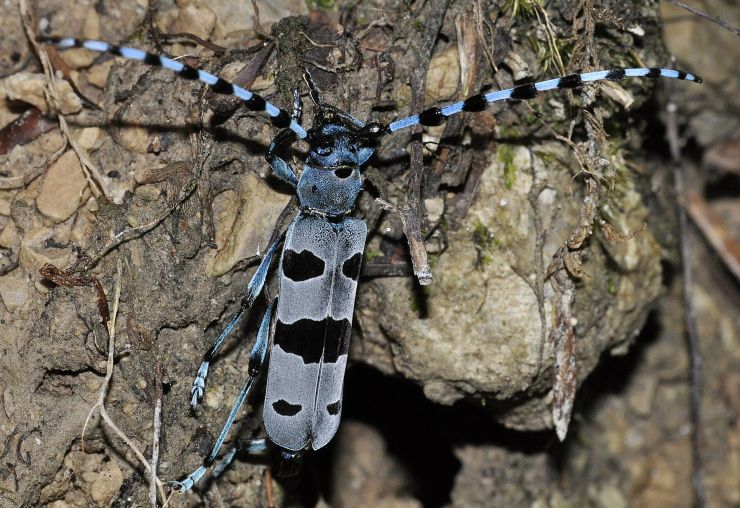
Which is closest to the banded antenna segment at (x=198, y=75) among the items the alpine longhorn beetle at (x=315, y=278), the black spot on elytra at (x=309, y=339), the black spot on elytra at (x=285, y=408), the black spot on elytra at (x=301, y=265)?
the alpine longhorn beetle at (x=315, y=278)

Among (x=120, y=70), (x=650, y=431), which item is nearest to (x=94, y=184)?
(x=120, y=70)

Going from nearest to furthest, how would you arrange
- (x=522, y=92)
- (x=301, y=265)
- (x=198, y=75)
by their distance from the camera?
(x=198, y=75)
(x=522, y=92)
(x=301, y=265)

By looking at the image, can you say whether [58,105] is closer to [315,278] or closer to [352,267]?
[315,278]

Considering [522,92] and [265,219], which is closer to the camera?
[522,92]

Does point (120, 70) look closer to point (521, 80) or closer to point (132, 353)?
point (132, 353)

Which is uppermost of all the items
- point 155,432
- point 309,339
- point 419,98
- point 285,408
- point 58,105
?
point 419,98

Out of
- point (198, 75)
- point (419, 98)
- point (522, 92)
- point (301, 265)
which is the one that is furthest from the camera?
point (419, 98)

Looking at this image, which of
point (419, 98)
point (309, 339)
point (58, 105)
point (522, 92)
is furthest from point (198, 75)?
point (522, 92)
